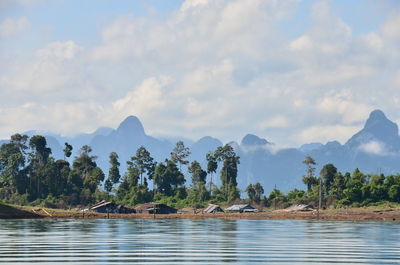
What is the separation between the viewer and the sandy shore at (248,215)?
171m

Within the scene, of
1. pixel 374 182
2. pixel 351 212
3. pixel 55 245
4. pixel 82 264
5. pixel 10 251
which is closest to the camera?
pixel 82 264

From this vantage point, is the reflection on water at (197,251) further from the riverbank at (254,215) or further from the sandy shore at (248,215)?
the sandy shore at (248,215)

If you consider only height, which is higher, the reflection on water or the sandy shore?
the sandy shore

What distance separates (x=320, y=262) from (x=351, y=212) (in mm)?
135076

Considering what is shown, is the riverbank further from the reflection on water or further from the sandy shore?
the reflection on water

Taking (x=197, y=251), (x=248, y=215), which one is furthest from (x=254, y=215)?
(x=197, y=251)

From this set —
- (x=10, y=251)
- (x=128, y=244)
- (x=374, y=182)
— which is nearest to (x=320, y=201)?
(x=374, y=182)

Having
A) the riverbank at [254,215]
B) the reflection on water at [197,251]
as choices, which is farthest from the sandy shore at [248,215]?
the reflection on water at [197,251]

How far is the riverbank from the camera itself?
17138cm

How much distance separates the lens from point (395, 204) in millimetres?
188500

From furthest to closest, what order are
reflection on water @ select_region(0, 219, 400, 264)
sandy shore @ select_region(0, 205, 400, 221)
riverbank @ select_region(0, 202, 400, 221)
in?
Result: 1. riverbank @ select_region(0, 202, 400, 221)
2. sandy shore @ select_region(0, 205, 400, 221)
3. reflection on water @ select_region(0, 219, 400, 264)

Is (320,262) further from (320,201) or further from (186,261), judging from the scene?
(320,201)

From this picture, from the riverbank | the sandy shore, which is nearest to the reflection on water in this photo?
the riverbank

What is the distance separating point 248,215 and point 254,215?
177 centimetres
